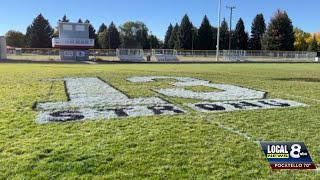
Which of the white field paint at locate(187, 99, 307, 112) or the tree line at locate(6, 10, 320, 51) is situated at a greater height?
the tree line at locate(6, 10, 320, 51)

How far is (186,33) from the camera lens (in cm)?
9681

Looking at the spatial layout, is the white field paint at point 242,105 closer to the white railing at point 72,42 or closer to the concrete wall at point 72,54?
the white railing at point 72,42

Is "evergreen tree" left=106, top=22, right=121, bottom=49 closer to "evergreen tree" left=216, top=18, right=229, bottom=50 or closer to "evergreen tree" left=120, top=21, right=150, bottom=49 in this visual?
"evergreen tree" left=120, top=21, right=150, bottom=49

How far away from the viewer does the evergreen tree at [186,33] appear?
318ft

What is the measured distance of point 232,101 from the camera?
10.6 metres

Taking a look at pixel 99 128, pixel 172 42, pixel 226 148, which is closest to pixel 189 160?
pixel 226 148

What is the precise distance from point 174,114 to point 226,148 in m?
3.03

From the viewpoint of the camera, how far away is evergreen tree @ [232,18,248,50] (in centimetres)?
9888

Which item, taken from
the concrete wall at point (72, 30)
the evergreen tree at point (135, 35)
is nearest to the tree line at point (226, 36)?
the evergreen tree at point (135, 35)

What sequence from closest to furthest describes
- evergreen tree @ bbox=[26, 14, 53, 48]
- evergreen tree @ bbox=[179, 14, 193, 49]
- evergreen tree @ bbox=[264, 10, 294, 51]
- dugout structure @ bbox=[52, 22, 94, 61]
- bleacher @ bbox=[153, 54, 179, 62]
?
dugout structure @ bbox=[52, 22, 94, 61] → bleacher @ bbox=[153, 54, 179, 62] → evergreen tree @ bbox=[264, 10, 294, 51] → evergreen tree @ bbox=[179, 14, 193, 49] → evergreen tree @ bbox=[26, 14, 53, 48]

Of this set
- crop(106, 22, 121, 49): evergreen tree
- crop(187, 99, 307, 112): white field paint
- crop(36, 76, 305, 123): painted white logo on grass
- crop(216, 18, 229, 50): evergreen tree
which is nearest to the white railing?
crop(36, 76, 305, 123): painted white logo on grass

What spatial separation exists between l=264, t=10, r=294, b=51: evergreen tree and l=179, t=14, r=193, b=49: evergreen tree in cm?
2065

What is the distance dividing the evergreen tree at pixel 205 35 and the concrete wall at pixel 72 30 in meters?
49.7

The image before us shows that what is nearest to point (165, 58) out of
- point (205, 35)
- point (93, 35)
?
point (205, 35)
